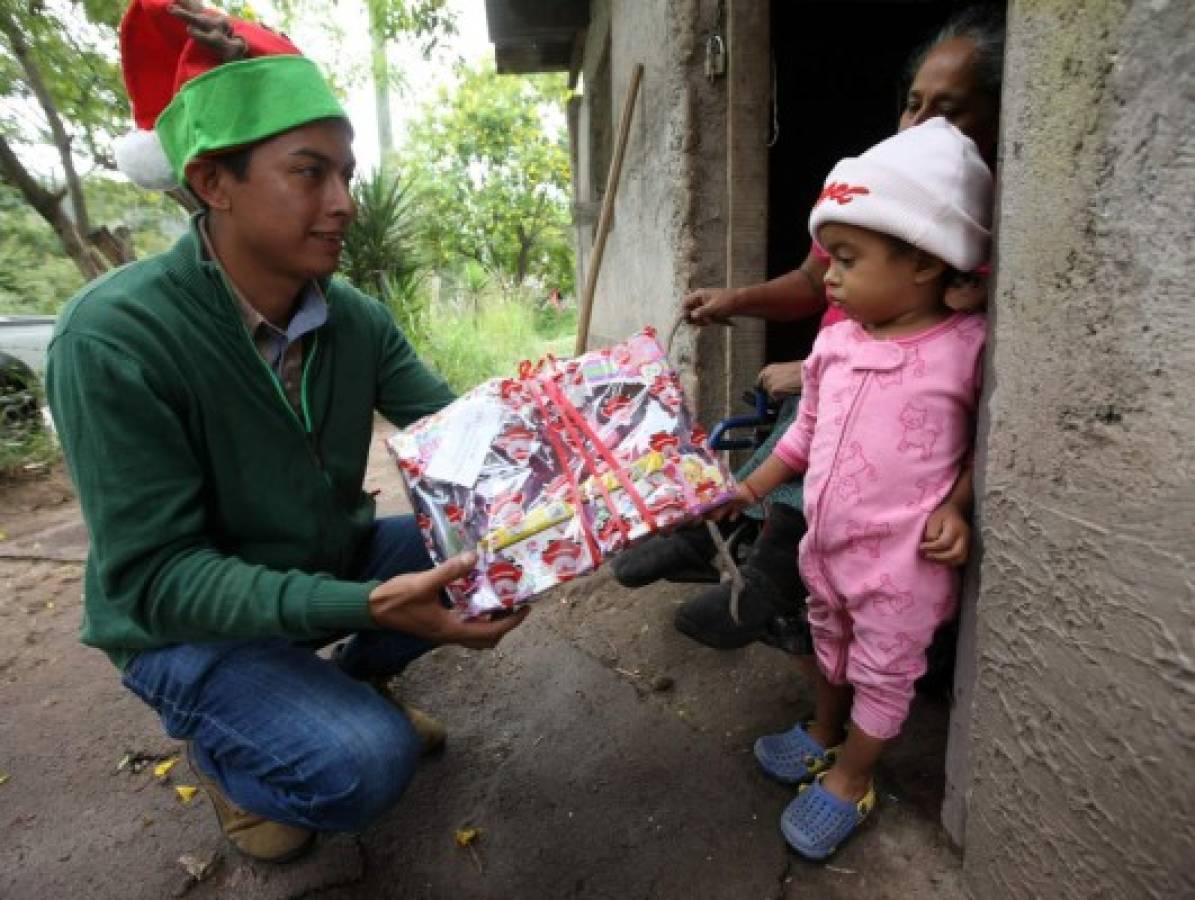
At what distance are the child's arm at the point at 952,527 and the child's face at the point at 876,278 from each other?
14.1 inches

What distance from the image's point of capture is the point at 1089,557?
1.10 metres

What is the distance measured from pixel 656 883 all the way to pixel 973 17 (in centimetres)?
210

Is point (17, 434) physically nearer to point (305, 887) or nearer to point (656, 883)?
point (305, 887)

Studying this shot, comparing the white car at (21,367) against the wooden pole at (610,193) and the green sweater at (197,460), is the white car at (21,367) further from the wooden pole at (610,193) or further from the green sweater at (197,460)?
the green sweater at (197,460)

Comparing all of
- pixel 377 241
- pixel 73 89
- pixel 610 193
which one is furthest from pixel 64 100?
pixel 610 193

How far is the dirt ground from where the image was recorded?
170 centimetres

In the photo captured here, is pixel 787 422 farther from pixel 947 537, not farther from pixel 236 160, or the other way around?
pixel 236 160

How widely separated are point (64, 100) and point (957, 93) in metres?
8.66

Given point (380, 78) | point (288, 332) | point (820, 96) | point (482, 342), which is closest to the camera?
point (288, 332)

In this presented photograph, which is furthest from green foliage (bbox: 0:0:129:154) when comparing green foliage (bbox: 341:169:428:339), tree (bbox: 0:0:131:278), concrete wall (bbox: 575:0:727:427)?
concrete wall (bbox: 575:0:727:427)

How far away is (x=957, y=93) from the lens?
1.61 m

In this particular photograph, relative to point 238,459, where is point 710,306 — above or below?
above

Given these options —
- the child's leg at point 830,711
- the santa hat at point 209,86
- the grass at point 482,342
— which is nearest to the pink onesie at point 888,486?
the child's leg at point 830,711

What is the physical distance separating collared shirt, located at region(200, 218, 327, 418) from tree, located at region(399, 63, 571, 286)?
49.3 feet
